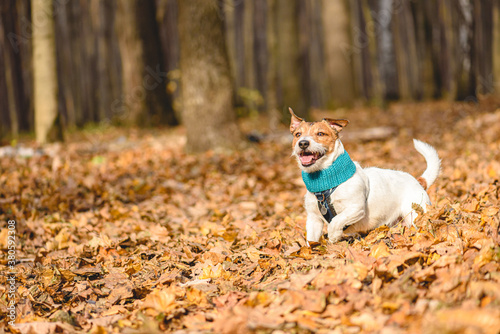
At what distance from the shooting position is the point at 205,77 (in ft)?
29.6

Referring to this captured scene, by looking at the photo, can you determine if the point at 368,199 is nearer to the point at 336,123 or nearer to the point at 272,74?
the point at 336,123

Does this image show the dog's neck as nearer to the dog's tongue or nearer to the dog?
the dog

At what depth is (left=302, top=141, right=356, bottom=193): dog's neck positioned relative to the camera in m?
3.73

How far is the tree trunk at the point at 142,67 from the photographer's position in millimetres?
15211

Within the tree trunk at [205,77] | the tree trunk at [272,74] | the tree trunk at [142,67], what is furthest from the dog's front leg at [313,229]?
the tree trunk at [142,67]

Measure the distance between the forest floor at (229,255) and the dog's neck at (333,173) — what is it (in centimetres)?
54

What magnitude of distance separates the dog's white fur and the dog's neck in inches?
0.5

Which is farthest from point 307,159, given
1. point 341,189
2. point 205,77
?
point 205,77

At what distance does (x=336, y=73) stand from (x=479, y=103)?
7848mm

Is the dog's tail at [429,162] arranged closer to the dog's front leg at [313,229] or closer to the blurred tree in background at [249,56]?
the dog's front leg at [313,229]

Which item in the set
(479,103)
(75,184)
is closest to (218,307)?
(75,184)

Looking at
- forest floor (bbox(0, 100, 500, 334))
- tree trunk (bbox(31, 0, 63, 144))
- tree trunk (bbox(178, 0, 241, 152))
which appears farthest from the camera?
tree trunk (bbox(31, 0, 63, 144))

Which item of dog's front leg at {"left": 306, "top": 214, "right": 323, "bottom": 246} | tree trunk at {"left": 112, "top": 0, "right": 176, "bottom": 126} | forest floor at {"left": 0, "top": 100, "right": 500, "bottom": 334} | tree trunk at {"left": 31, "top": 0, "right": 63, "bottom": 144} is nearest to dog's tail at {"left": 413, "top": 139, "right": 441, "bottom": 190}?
forest floor at {"left": 0, "top": 100, "right": 500, "bottom": 334}

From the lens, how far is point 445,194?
17.3 feet
